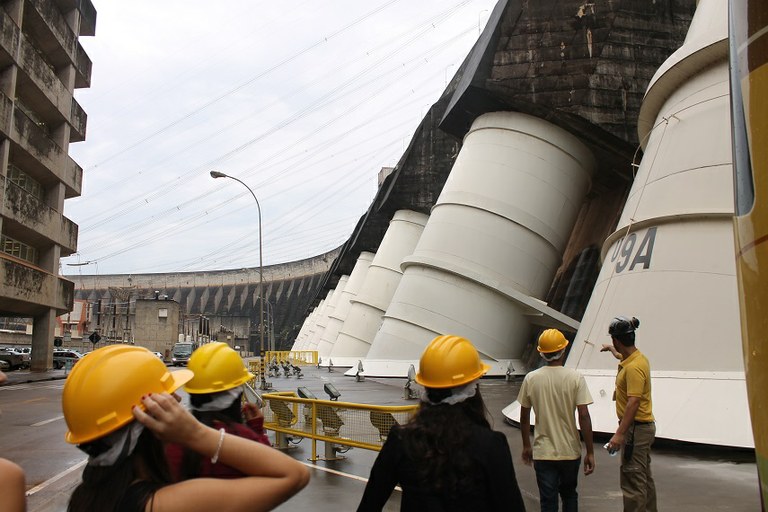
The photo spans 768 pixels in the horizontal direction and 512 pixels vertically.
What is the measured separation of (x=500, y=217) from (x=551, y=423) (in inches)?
807

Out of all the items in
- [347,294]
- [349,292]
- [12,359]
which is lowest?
[12,359]

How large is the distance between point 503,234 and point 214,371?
74.3ft

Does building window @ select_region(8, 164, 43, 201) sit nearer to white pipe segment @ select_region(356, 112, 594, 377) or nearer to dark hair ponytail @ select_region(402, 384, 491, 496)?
white pipe segment @ select_region(356, 112, 594, 377)

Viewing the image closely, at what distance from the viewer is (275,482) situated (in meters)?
1.95

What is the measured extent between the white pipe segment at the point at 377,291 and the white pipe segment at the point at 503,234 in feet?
61.3

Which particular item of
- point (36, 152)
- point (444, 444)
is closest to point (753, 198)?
point (444, 444)

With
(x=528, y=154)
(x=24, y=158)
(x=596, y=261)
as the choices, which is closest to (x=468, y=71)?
(x=528, y=154)

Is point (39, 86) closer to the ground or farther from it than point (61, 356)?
farther from it

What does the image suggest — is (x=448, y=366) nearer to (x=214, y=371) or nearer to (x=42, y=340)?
(x=214, y=371)

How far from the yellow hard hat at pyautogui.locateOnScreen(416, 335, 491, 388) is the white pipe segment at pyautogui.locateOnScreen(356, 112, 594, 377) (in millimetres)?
21863

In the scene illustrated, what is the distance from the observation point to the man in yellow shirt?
4.85m

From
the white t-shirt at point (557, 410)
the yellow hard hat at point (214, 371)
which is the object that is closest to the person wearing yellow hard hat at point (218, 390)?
the yellow hard hat at point (214, 371)

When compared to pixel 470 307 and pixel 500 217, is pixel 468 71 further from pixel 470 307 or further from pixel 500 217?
pixel 470 307

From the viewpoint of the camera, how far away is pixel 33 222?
33375 mm
